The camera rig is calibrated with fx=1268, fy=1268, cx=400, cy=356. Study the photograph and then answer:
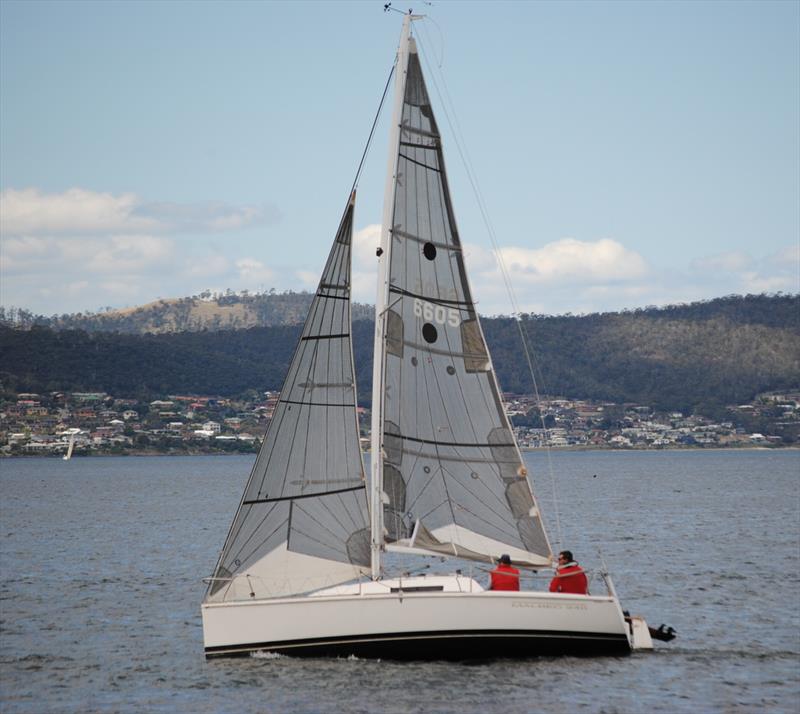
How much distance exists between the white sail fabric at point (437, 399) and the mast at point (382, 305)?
128 mm

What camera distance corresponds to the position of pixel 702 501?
251 feet

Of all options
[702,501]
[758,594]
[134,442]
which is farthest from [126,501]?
[134,442]

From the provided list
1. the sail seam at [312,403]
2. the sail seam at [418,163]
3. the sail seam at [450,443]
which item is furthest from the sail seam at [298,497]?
the sail seam at [418,163]

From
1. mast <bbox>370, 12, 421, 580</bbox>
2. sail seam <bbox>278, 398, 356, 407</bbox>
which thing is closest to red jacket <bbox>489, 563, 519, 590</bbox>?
mast <bbox>370, 12, 421, 580</bbox>

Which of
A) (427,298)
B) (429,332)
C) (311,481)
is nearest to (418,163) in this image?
(427,298)

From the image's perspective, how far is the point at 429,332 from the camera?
21.6m

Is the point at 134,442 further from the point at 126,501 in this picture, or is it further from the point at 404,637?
the point at 404,637

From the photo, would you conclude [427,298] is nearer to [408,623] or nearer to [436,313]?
[436,313]

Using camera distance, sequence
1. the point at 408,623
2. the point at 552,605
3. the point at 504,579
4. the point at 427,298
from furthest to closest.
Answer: the point at 427,298 → the point at 504,579 → the point at 552,605 → the point at 408,623

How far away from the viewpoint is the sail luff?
20.7 metres

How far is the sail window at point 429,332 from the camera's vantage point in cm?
2152

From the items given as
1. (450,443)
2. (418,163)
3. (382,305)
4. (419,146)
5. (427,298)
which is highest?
(419,146)

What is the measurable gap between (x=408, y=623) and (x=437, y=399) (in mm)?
3930

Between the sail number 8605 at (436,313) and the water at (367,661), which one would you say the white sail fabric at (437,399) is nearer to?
the sail number 8605 at (436,313)
